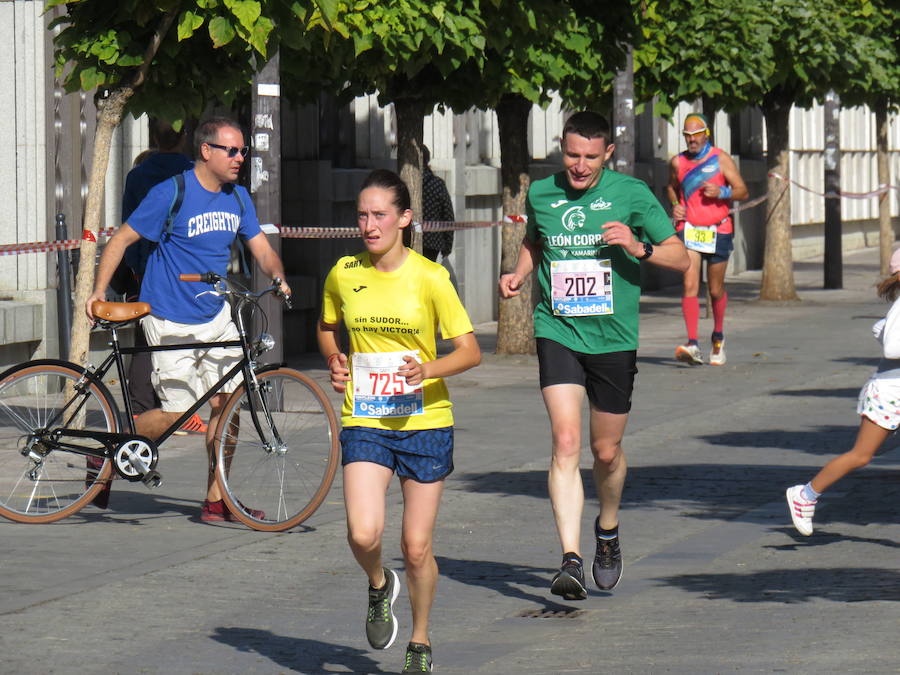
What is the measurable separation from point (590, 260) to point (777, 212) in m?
15.6

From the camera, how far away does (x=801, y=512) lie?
8266mm

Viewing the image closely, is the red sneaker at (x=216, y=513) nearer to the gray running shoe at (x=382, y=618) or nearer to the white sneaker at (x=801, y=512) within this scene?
the white sneaker at (x=801, y=512)

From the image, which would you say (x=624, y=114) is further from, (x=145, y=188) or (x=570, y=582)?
(x=570, y=582)

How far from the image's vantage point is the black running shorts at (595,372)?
742 cm

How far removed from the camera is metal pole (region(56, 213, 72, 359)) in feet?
44.3

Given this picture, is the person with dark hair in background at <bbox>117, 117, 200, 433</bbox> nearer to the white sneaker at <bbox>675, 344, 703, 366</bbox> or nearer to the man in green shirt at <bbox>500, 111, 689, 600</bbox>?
the man in green shirt at <bbox>500, 111, 689, 600</bbox>

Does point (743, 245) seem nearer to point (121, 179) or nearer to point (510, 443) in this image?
point (121, 179)

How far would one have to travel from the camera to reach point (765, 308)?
885 inches

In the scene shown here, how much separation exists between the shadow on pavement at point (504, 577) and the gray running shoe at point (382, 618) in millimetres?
1285

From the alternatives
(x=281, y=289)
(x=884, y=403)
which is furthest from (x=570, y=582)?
(x=281, y=289)

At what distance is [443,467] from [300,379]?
273 cm

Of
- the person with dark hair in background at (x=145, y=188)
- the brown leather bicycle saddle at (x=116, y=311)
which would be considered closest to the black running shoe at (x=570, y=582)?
the brown leather bicycle saddle at (x=116, y=311)

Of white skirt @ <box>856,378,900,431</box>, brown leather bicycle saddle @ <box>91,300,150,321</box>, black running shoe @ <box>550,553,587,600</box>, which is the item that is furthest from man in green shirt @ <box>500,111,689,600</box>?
brown leather bicycle saddle @ <box>91,300,150,321</box>

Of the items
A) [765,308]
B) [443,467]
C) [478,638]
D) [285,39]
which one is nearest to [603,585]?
[478,638]
